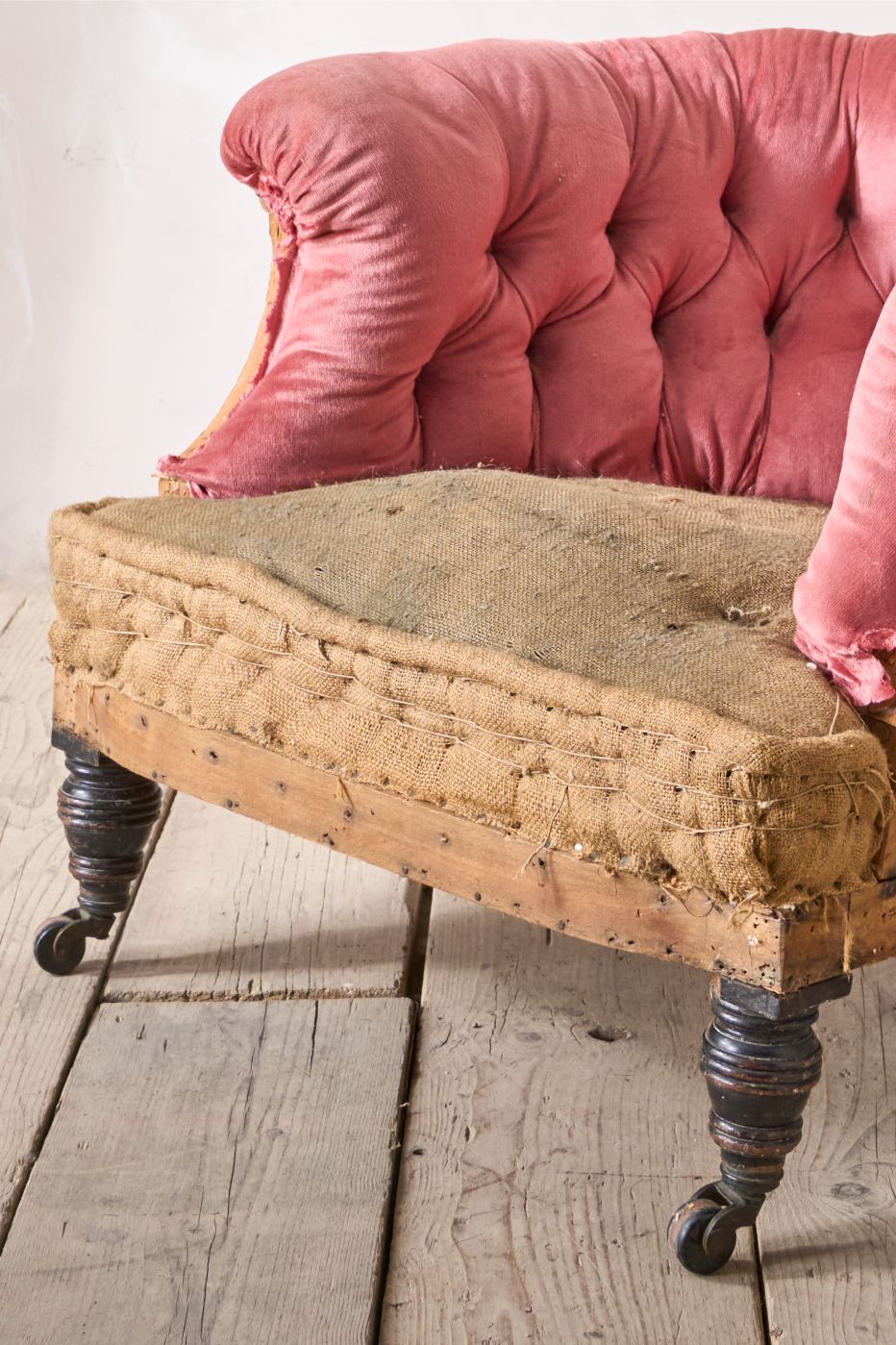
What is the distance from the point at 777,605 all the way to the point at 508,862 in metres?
0.25

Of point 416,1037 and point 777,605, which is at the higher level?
point 777,605

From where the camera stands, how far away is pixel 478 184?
123cm

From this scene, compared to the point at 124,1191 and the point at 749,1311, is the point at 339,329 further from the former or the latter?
the point at 749,1311

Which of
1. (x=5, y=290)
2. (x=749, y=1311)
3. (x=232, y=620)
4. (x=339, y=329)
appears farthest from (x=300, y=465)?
(x=5, y=290)

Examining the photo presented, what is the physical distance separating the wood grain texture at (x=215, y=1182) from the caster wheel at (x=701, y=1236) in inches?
7.8

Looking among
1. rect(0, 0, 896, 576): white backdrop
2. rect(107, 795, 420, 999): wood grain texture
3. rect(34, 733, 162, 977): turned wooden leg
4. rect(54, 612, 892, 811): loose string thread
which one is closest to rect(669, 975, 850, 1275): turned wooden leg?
rect(54, 612, 892, 811): loose string thread

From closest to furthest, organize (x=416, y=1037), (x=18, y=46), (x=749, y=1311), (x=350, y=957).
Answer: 1. (x=749, y=1311)
2. (x=416, y=1037)
3. (x=350, y=957)
4. (x=18, y=46)

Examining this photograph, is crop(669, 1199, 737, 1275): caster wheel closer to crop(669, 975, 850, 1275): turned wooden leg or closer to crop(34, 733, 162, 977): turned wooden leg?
crop(669, 975, 850, 1275): turned wooden leg

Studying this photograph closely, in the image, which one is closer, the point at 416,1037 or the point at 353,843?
the point at 353,843

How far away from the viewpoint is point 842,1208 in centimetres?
99

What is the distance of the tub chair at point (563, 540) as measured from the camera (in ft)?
2.72

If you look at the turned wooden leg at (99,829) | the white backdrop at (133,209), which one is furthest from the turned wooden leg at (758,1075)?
the white backdrop at (133,209)

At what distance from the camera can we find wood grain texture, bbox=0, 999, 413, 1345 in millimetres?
900

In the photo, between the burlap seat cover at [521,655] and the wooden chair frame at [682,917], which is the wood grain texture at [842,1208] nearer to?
the wooden chair frame at [682,917]
